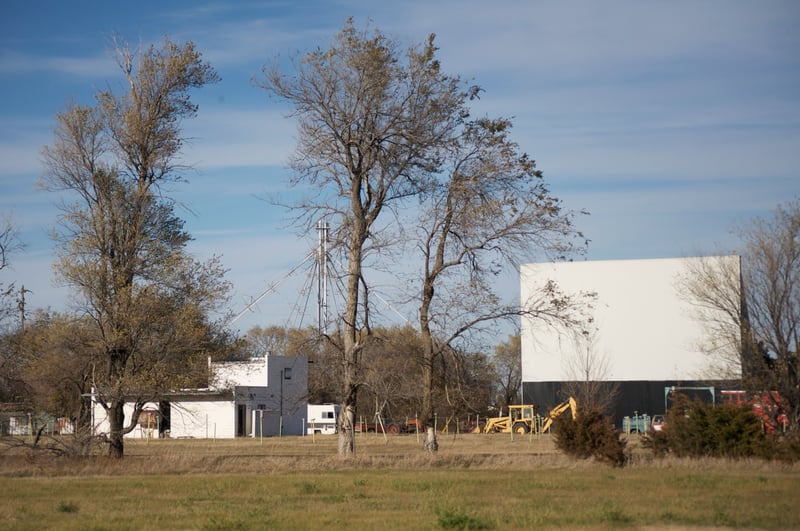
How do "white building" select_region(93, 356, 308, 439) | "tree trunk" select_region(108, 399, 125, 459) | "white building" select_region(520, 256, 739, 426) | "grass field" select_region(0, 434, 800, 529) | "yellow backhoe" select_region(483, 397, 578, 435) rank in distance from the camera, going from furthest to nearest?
"white building" select_region(93, 356, 308, 439) < "white building" select_region(520, 256, 739, 426) < "yellow backhoe" select_region(483, 397, 578, 435) < "tree trunk" select_region(108, 399, 125, 459) < "grass field" select_region(0, 434, 800, 529)

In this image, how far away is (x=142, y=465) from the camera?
2711cm

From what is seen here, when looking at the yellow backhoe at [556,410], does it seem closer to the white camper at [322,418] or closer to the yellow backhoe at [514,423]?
the yellow backhoe at [514,423]

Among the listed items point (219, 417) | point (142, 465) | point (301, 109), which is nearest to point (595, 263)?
point (219, 417)

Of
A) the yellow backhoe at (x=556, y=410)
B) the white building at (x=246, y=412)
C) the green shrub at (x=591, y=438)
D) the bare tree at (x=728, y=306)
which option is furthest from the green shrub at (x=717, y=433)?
the white building at (x=246, y=412)

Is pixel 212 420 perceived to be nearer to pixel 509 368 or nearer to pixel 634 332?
pixel 634 332

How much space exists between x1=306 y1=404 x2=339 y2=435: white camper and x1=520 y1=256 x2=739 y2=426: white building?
63.3 feet

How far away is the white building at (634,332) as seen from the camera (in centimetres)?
6141

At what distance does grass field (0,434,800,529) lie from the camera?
15219 millimetres

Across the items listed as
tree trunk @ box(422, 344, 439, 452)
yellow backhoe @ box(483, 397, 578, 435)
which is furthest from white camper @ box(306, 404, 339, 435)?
tree trunk @ box(422, 344, 439, 452)

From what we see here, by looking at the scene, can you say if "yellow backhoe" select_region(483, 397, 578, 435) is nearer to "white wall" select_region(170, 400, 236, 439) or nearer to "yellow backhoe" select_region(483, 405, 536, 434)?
"yellow backhoe" select_region(483, 405, 536, 434)

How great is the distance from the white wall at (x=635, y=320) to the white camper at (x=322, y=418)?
1902 centimetres

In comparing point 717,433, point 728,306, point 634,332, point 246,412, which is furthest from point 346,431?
point 634,332

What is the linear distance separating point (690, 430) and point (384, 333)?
1147cm

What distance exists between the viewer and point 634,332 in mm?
62500
